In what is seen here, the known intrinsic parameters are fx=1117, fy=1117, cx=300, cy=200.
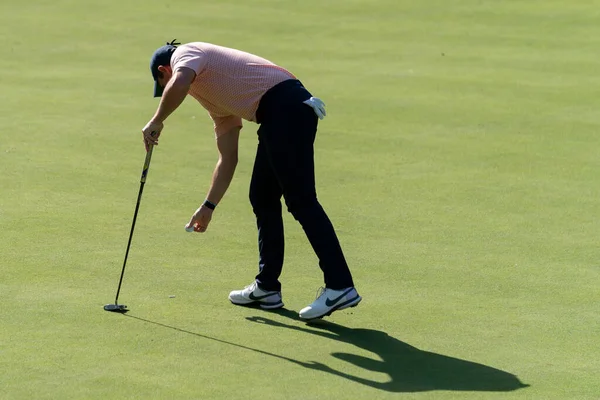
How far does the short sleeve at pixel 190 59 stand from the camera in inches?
241

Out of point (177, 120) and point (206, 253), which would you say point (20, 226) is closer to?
point (206, 253)

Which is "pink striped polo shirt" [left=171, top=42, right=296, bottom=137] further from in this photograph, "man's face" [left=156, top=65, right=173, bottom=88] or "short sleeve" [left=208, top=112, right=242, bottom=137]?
"short sleeve" [left=208, top=112, right=242, bottom=137]

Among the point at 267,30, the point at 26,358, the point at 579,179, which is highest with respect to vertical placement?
the point at 267,30

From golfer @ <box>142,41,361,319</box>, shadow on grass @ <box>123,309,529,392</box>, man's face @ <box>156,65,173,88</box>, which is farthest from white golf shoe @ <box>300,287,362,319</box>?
man's face @ <box>156,65,173,88</box>

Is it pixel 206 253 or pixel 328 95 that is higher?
pixel 328 95

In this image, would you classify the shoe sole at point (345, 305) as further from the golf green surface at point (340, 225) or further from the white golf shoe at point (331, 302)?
the golf green surface at point (340, 225)

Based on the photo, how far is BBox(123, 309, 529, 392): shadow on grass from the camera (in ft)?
17.9

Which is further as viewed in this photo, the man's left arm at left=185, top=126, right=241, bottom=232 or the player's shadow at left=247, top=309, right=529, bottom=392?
the man's left arm at left=185, top=126, right=241, bottom=232

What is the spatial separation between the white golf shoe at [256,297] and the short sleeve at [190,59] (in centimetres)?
139

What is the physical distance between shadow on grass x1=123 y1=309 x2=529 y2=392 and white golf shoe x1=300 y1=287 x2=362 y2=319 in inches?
4.5

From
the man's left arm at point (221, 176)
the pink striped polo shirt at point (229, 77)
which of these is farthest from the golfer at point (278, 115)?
the man's left arm at point (221, 176)

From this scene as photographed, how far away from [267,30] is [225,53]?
10309mm

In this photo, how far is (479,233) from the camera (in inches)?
323

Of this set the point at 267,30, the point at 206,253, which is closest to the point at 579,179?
the point at 206,253
